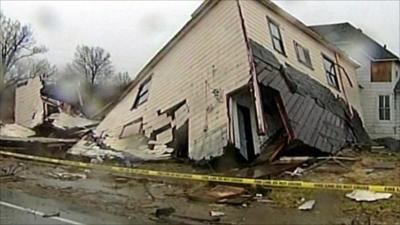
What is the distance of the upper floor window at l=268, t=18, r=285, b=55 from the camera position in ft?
63.0

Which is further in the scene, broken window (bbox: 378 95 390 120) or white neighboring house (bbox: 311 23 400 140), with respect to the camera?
broken window (bbox: 378 95 390 120)

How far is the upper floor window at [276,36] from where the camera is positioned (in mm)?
19188

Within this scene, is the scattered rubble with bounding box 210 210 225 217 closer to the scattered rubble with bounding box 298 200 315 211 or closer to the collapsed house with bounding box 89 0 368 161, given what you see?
the scattered rubble with bounding box 298 200 315 211

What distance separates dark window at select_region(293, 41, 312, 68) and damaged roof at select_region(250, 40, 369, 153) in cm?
78

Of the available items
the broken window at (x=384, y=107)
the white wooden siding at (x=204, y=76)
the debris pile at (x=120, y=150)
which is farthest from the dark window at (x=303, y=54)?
the broken window at (x=384, y=107)

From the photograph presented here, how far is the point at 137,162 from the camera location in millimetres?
18109

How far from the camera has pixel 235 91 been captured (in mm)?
16969

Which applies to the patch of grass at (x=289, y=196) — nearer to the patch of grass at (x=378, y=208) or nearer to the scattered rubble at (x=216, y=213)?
the patch of grass at (x=378, y=208)

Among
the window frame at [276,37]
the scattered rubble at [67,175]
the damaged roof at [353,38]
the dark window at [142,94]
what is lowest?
the scattered rubble at [67,175]

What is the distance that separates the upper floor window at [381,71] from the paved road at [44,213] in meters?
23.0

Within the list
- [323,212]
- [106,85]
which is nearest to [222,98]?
[323,212]

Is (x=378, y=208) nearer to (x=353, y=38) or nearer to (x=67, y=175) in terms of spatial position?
(x=67, y=175)

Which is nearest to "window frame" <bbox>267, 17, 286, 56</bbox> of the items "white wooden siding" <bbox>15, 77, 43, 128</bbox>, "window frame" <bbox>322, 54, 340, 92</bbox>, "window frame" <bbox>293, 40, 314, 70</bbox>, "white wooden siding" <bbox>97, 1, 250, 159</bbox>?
"window frame" <bbox>293, 40, 314, 70</bbox>

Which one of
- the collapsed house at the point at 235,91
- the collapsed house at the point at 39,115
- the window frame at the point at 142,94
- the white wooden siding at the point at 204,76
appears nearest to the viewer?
the collapsed house at the point at 235,91
